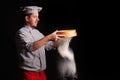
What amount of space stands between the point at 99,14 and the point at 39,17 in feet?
0.76

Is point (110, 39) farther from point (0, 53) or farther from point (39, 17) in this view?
point (0, 53)

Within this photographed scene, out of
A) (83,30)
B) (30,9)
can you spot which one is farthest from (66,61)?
(30,9)

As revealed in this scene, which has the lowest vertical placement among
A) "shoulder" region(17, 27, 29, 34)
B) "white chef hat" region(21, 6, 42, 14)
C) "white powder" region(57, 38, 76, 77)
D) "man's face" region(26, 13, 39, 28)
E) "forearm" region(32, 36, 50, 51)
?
"white powder" region(57, 38, 76, 77)

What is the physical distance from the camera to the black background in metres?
1.64

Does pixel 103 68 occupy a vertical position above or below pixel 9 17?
below

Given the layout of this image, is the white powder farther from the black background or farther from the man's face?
the man's face

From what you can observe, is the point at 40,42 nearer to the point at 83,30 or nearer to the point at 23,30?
the point at 23,30

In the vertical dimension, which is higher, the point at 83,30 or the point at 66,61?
the point at 83,30

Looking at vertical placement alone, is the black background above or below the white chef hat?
below

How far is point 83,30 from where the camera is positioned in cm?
167

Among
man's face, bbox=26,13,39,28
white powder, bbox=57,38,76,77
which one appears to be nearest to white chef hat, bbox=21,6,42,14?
man's face, bbox=26,13,39,28

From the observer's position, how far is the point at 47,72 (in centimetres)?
162

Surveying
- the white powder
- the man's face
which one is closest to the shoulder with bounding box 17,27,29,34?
the man's face

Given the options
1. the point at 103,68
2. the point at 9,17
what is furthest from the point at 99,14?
the point at 9,17
